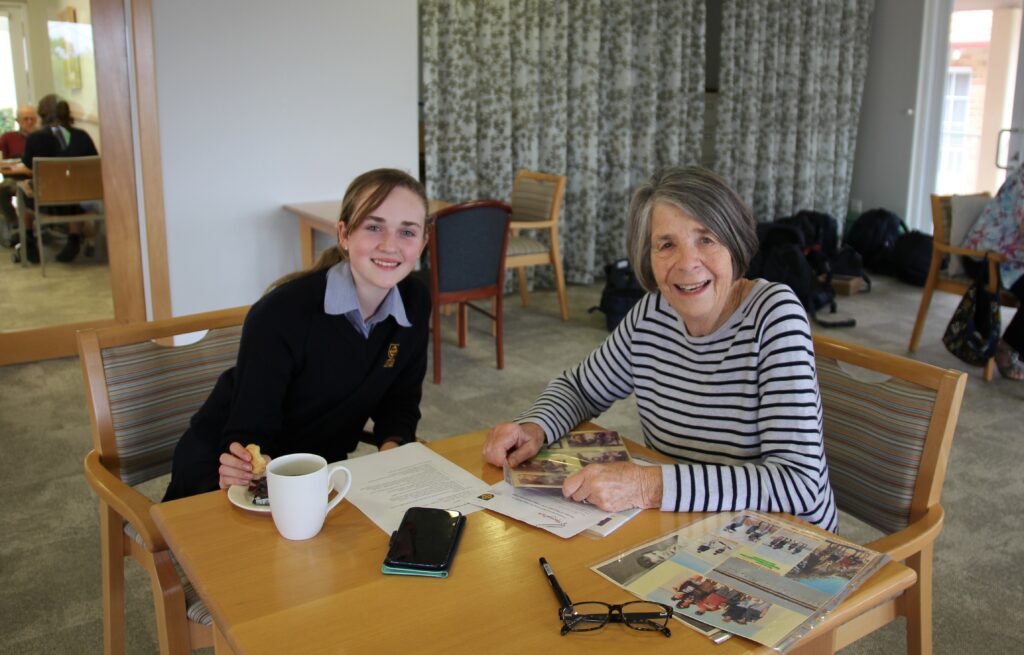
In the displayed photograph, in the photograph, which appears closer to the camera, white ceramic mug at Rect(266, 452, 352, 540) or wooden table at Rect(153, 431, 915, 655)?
wooden table at Rect(153, 431, 915, 655)

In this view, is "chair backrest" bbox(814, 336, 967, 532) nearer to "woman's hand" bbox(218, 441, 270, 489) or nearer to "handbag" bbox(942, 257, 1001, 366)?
"woman's hand" bbox(218, 441, 270, 489)

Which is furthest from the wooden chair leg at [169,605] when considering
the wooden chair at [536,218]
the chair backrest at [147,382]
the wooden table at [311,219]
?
the wooden chair at [536,218]

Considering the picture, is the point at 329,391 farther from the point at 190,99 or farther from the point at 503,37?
the point at 503,37

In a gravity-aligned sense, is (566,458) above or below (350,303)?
below

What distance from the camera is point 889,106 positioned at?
22.4 ft

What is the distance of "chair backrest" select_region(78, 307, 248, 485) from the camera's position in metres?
1.62

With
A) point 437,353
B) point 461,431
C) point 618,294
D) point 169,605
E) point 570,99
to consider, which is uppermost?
point 570,99

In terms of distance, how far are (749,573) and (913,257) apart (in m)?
5.61

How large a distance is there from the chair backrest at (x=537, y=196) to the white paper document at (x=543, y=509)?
3.54m

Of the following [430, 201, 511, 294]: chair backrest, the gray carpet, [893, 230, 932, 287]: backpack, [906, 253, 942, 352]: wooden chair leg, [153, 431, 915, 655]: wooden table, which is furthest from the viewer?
[893, 230, 932, 287]: backpack

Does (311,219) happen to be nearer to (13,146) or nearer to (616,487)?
A: (13,146)

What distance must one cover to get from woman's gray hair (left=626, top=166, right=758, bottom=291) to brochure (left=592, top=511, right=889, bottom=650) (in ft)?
1.56

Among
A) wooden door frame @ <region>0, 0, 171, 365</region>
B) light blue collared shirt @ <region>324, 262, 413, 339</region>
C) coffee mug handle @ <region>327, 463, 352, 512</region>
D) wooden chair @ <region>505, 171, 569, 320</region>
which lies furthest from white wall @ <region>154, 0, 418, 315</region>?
coffee mug handle @ <region>327, 463, 352, 512</region>

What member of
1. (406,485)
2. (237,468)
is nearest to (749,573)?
(406,485)
